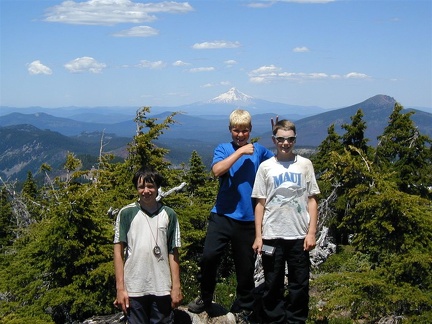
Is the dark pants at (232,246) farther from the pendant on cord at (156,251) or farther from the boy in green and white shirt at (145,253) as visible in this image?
the pendant on cord at (156,251)

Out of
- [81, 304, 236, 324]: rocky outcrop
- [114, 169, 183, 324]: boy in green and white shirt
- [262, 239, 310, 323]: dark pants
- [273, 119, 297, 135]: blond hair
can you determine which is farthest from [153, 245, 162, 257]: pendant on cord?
[273, 119, 297, 135]: blond hair

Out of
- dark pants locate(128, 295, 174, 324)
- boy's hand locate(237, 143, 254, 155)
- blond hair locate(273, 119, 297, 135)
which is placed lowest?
dark pants locate(128, 295, 174, 324)

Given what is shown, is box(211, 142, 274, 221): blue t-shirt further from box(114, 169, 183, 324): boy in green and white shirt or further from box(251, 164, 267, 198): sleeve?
box(114, 169, 183, 324): boy in green and white shirt

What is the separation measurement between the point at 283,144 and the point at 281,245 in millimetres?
1213

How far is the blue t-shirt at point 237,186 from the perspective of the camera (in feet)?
17.7

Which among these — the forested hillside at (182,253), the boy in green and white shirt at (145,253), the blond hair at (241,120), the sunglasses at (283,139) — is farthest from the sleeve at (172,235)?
the forested hillside at (182,253)

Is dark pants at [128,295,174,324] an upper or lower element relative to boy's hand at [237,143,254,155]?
lower

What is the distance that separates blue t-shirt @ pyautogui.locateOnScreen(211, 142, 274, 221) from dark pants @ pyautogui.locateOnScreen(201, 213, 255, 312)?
0.36 ft

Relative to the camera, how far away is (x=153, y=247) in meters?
4.64

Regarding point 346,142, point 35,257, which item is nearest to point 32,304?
point 35,257

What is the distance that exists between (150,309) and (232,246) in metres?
1.30

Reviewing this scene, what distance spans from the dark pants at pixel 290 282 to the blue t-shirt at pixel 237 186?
482 millimetres

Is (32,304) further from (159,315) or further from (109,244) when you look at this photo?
(159,315)

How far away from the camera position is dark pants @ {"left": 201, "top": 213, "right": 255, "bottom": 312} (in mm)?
5461
